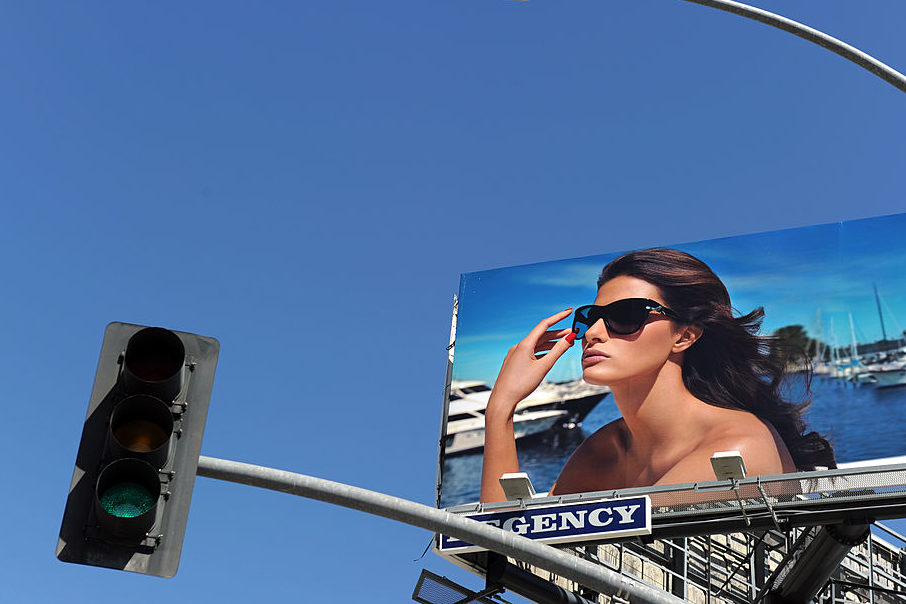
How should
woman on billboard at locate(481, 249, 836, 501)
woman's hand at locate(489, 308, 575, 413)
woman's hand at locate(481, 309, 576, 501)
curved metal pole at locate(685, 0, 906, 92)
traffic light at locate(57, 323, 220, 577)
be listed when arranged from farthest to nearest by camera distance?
woman's hand at locate(489, 308, 575, 413) → woman's hand at locate(481, 309, 576, 501) → woman on billboard at locate(481, 249, 836, 501) → curved metal pole at locate(685, 0, 906, 92) → traffic light at locate(57, 323, 220, 577)

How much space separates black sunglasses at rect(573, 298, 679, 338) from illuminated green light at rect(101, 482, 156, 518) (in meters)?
15.9

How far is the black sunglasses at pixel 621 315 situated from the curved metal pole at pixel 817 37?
11997 mm

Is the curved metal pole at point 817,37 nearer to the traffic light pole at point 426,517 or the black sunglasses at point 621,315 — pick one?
the traffic light pole at point 426,517

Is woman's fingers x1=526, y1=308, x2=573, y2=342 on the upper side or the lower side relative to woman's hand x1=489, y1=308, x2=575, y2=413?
upper

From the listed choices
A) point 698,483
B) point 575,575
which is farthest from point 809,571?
point 575,575

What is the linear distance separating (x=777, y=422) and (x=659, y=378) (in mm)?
2436

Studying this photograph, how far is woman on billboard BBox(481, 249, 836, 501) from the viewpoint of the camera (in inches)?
734

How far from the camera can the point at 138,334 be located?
617cm

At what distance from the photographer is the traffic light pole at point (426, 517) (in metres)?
6.27

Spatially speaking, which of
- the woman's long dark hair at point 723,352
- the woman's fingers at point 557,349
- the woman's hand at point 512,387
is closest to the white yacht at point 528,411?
the woman's hand at point 512,387

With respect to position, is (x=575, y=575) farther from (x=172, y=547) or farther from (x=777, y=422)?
(x=777, y=422)

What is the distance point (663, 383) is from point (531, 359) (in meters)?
2.60

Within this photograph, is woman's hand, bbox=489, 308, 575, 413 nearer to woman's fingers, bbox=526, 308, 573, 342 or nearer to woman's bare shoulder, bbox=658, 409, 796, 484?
woman's fingers, bbox=526, 308, 573, 342

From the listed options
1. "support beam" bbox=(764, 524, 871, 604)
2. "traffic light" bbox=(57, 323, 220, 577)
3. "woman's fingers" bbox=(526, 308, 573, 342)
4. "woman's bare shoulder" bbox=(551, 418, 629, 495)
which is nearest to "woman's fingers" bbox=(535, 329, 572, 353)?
"woman's fingers" bbox=(526, 308, 573, 342)
